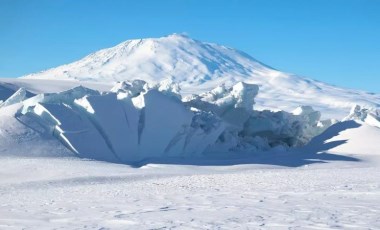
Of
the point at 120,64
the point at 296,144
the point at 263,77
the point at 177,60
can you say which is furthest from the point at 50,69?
the point at 296,144

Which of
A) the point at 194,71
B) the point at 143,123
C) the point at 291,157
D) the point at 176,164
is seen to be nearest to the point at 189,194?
the point at 176,164

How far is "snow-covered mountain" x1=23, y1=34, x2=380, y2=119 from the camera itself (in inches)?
3364

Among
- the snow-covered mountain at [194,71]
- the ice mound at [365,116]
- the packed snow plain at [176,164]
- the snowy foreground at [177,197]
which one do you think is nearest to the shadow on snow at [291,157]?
the packed snow plain at [176,164]

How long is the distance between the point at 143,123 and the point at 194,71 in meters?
82.7

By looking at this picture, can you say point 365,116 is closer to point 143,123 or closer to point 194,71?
point 143,123

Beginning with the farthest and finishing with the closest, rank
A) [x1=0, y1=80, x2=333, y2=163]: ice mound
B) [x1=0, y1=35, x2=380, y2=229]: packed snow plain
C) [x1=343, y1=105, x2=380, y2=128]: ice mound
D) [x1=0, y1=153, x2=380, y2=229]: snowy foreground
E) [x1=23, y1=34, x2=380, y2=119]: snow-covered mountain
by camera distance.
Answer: [x1=23, y1=34, x2=380, y2=119]: snow-covered mountain → [x1=343, y1=105, x2=380, y2=128]: ice mound → [x1=0, y1=80, x2=333, y2=163]: ice mound → [x1=0, y1=35, x2=380, y2=229]: packed snow plain → [x1=0, y1=153, x2=380, y2=229]: snowy foreground

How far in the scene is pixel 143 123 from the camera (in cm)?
1584

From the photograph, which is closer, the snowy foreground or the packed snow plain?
the snowy foreground

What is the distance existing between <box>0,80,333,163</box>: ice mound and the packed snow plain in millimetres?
33

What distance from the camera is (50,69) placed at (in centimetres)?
10162

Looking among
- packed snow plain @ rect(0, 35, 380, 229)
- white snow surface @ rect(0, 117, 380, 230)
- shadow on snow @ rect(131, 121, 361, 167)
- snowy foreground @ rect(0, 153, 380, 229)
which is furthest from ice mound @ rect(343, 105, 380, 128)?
snowy foreground @ rect(0, 153, 380, 229)

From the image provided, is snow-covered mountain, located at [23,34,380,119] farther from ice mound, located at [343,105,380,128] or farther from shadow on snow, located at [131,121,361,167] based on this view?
shadow on snow, located at [131,121,361,167]

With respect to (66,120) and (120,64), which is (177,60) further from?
(66,120)

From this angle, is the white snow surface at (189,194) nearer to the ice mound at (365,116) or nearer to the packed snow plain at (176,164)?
the packed snow plain at (176,164)
